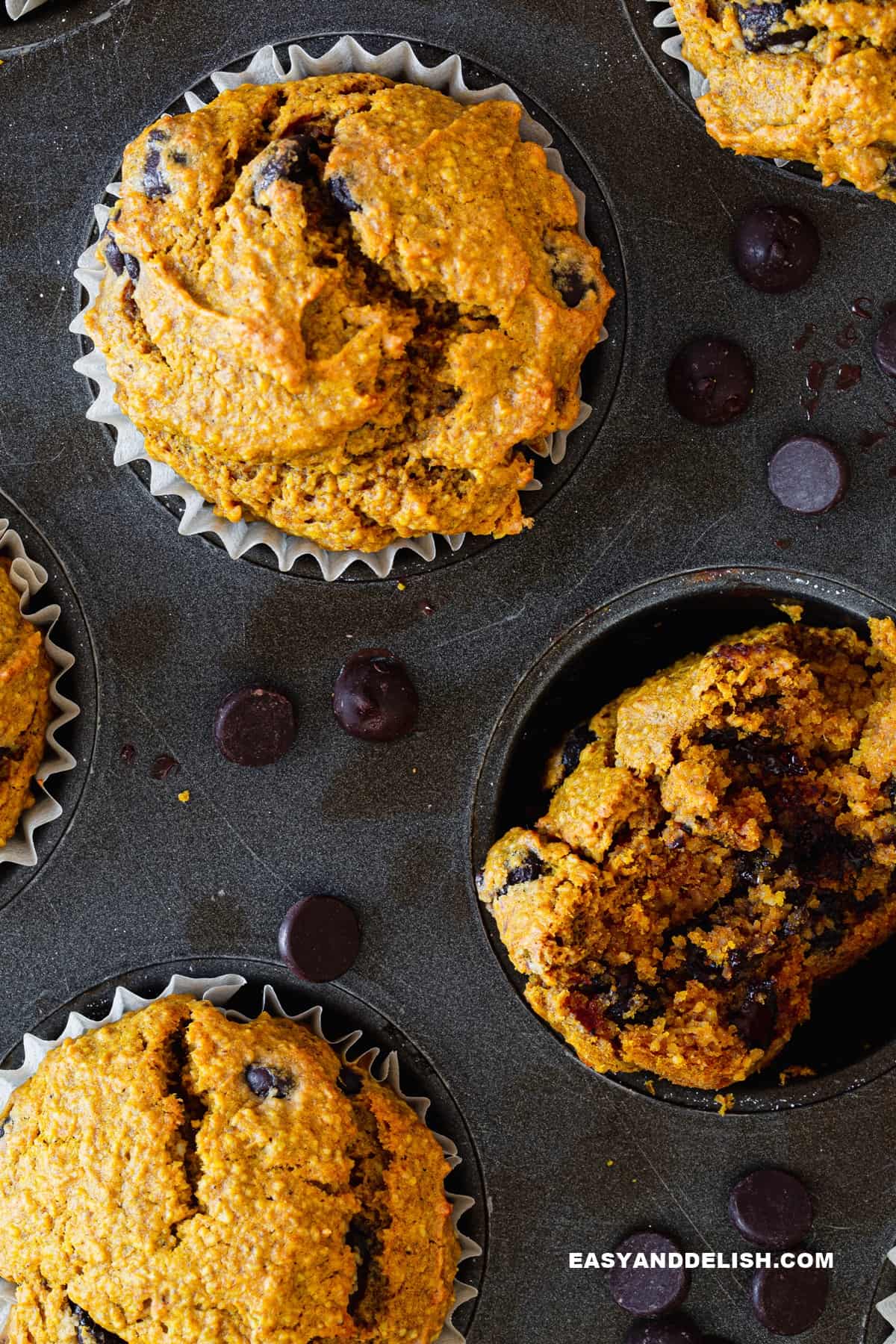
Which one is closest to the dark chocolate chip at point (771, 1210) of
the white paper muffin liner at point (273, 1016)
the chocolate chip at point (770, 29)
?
the white paper muffin liner at point (273, 1016)

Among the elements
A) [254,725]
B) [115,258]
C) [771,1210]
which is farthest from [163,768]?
[771,1210]

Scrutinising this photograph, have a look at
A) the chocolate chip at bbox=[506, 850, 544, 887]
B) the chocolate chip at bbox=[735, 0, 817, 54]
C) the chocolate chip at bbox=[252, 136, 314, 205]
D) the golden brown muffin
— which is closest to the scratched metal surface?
the golden brown muffin

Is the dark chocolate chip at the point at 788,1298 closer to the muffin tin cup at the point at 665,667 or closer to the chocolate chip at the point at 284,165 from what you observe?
the muffin tin cup at the point at 665,667

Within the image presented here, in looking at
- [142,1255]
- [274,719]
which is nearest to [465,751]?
[274,719]

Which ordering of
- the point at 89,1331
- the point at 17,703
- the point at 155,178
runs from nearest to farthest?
1. the point at 155,178
2. the point at 89,1331
3. the point at 17,703

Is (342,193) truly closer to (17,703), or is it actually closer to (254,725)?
(254,725)

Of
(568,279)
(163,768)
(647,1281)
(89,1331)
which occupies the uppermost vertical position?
(568,279)

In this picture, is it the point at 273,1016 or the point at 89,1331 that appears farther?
the point at 273,1016

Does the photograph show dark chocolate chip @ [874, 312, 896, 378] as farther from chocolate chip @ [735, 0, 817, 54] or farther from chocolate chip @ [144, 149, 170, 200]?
chocolate chip @ [144, 149, 170, 200]
